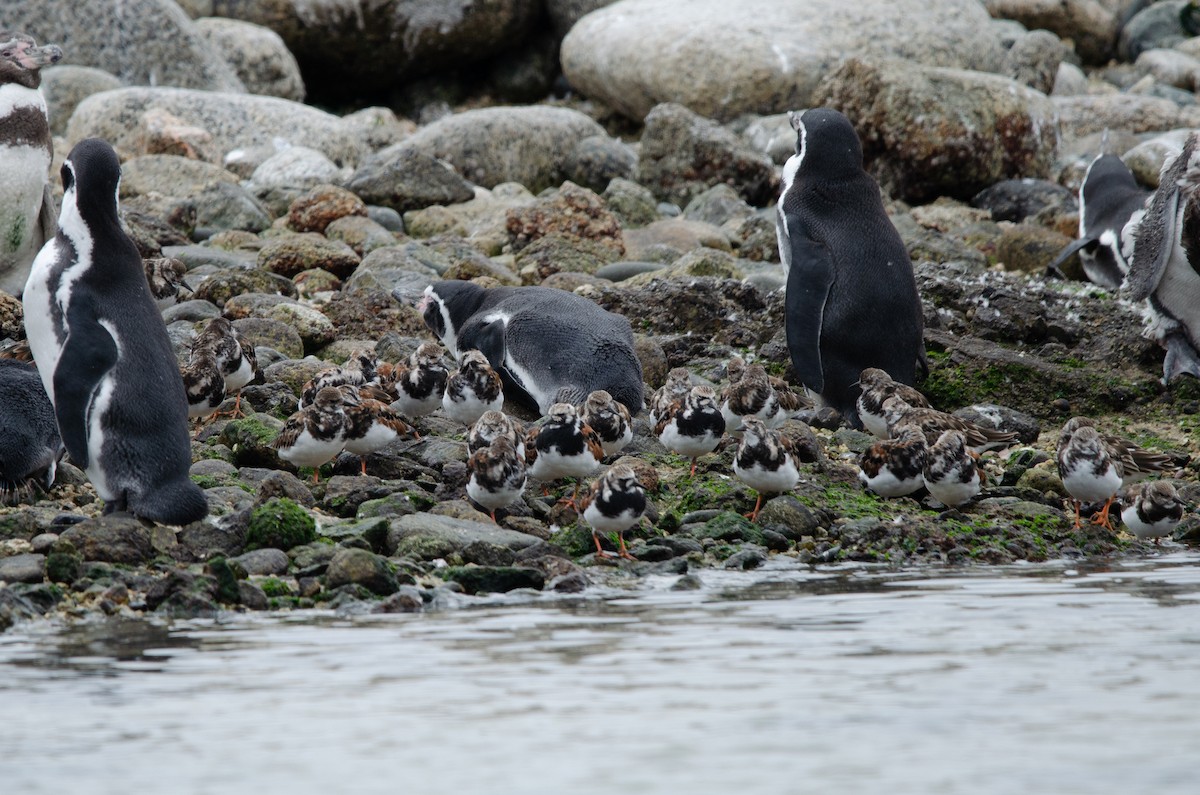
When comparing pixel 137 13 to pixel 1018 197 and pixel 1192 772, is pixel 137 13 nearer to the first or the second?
pixel 1018 197

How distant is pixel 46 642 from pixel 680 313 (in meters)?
6.33

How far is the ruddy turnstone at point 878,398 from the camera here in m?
8.27

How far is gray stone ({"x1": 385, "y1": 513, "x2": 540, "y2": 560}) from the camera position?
6258mm

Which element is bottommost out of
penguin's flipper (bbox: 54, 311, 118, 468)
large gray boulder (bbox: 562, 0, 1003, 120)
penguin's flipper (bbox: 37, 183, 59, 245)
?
penguin's flipper (bbox: 54, 311, 118, 468)

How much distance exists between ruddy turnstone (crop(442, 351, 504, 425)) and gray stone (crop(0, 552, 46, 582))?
8.73ft

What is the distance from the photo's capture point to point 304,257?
1219cm

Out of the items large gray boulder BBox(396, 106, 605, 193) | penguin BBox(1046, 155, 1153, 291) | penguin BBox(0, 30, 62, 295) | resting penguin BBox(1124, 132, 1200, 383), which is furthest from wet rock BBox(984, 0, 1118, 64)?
penguin BBox(0, 30, 62, 295)

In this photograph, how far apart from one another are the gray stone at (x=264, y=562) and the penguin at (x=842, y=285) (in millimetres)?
3884

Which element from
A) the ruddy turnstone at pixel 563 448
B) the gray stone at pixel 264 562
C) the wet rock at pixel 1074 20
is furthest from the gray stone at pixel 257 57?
the gray stone at pixel 264 562

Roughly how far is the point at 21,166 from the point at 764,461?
227 inches

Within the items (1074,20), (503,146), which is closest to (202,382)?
(503,146)

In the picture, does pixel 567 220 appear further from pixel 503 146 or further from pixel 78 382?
pixel 78 382

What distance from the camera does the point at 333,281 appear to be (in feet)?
39.2

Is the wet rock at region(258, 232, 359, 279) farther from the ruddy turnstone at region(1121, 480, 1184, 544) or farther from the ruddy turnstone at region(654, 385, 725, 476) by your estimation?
the ruddy turnstone at region(1121, 480, 1184, 544)
